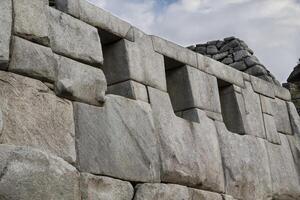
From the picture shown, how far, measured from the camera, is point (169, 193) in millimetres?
4777

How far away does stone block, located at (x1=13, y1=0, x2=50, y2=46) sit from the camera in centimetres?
397

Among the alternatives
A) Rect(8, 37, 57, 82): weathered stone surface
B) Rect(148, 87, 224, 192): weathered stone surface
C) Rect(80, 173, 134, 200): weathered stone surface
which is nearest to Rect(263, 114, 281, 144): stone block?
Rect(148, 87, 224, 192): weathered stone surface

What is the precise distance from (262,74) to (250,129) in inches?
46.3

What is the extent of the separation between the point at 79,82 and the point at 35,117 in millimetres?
563

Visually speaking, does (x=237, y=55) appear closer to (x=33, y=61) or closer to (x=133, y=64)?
(x=133, y=64)

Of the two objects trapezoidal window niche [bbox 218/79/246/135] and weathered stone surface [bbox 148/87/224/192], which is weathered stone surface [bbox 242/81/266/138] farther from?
weathered stone surface [bbox 148/87/224/192]

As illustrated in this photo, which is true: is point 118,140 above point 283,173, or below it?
below

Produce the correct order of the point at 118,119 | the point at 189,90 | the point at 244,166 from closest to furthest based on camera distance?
1. the point at 118,119
2. the point at 189,90
3. the point at 244,166

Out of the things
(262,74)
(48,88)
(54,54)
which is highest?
(262,74)

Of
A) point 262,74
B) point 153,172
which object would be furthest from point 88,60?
point 262,74

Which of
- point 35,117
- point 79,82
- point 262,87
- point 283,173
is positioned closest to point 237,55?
point 262,87

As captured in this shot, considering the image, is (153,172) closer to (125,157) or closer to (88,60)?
(125,157)

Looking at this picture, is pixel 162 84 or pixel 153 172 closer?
pixel 153 172

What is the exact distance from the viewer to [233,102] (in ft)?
21.0
